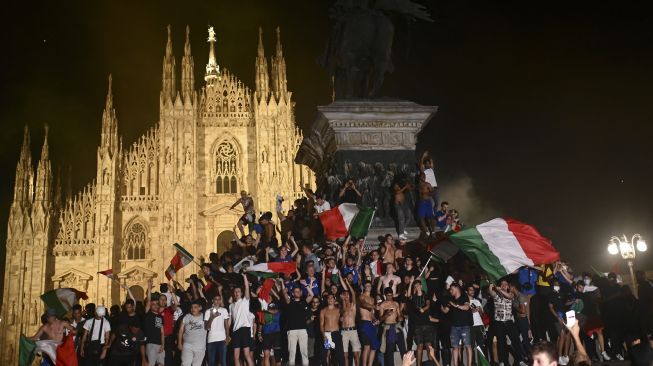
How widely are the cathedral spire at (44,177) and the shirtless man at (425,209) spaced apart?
3593 cm

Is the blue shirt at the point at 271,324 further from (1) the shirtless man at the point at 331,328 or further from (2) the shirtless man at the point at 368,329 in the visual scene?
(2) the shirtless man at the point at 368,329

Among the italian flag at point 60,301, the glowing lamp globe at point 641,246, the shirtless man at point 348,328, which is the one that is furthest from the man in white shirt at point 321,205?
the glowing lamp globe at point 641,246

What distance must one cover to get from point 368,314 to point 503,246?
216cm

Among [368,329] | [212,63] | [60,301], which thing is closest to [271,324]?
[368,329]

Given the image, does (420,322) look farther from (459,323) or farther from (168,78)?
(168,78)

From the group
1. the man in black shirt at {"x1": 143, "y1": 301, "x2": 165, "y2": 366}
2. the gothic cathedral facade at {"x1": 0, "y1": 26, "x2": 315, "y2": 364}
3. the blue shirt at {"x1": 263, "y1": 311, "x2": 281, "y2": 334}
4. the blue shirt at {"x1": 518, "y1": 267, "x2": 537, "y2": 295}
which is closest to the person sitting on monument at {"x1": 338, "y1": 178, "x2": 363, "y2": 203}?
the blue shirt at {"x1": 263, "y1": 311, "x2": 281, "y2": 334}

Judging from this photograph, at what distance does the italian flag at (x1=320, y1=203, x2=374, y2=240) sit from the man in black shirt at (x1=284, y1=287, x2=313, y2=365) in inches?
52.3

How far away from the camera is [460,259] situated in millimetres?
9930

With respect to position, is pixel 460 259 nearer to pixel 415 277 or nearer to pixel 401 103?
pixel 415 277

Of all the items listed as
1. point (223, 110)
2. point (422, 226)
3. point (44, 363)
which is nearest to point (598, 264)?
point (223, 110)

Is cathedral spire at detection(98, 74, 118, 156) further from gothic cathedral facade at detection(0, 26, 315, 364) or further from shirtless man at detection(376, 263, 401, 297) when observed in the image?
shirtless man at detection(376, 263, 401, 297)

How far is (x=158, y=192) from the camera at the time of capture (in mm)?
42312

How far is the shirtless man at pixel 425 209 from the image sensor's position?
988 centimetres

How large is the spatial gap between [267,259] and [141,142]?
117ft
